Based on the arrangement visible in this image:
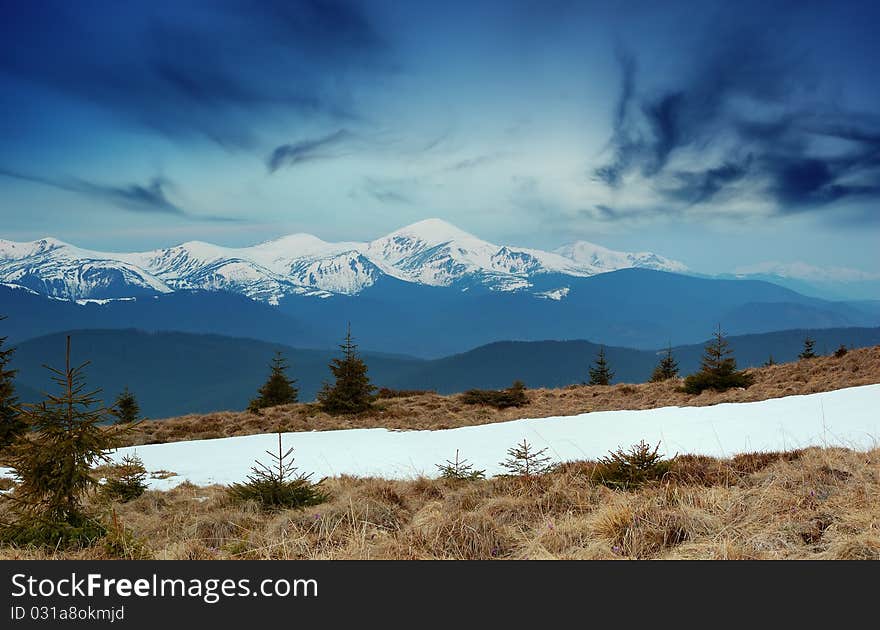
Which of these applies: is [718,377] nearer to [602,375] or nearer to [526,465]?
[526,465]

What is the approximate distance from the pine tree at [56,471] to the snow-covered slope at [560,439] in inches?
221

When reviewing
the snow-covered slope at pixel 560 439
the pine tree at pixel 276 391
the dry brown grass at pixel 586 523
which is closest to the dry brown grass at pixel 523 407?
the snow-covered slope at pixel 560 439

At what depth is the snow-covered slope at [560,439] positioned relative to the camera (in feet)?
31.8

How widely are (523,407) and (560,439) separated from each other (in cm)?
861

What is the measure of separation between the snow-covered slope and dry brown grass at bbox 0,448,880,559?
354 centimetres

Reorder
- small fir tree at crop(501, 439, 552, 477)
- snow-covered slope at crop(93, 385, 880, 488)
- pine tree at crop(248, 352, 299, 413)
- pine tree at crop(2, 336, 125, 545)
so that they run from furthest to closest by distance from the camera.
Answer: pine tree at crop(248, 352, 299, 413)
snow-covered slope at crop(93, 385, 880, 488)
small fir tree at crop(501, 439, 552, 477)
pine tree at crop(2, 336, 125, 545)

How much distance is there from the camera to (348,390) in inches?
840

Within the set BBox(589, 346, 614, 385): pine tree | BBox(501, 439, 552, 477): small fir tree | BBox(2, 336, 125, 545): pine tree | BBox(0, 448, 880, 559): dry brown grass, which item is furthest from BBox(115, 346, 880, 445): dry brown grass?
BBox(589, 346, 614, 385): pine tree

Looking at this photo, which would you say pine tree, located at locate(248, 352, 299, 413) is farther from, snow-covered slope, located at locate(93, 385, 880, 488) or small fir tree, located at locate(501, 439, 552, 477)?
small fir tree, located at locate(501, 439, 552, 477)

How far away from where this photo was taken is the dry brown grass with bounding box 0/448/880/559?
3.47 metres

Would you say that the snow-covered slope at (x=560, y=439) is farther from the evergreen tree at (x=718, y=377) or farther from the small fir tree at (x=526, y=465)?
the evergreen tree at (x=718, y=377)
